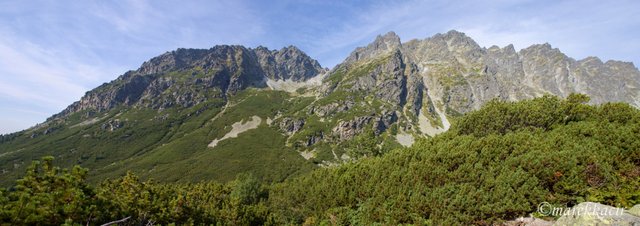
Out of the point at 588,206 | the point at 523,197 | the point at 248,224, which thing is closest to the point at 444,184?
the point at 523,197

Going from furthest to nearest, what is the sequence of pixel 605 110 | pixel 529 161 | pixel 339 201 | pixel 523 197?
pixel 605 110, pixel 339 201, pixel 529 161, pixel 523 197

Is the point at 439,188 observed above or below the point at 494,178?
below

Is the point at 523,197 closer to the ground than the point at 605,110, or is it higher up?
closer to the ground

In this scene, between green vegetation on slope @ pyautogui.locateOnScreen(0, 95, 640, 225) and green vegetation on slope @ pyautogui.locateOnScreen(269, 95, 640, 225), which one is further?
green vegetation on slope @ pyautogui.locateOnScreen(269, 95, 640, 225)

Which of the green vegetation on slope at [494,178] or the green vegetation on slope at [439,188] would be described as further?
the green vegetation on slope at [494,178]

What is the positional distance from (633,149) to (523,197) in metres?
11.6

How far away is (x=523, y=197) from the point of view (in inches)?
816

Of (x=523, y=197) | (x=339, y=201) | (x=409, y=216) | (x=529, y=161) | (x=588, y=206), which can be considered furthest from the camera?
(x=339, y=201)

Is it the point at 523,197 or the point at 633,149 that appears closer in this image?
the point at 523,197

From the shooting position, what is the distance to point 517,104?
150ft

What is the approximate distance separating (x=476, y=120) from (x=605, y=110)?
14540mm

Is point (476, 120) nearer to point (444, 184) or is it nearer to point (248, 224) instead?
point (444, 184)

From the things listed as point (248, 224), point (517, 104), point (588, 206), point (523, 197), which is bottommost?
point (248, 224)

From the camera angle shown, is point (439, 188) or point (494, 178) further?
point (439, 188)
